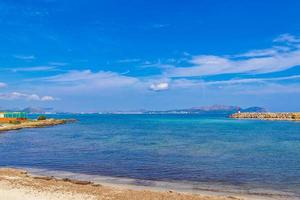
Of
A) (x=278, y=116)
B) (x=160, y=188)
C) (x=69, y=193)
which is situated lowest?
(x=160, y=188)

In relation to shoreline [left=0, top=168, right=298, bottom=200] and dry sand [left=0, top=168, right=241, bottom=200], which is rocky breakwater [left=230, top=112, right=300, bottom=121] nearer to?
shoreline [left=0, top=168, right=298, bottom=200]

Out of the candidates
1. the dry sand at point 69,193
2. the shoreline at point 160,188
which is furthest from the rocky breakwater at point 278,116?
the dry sand at point 69,193

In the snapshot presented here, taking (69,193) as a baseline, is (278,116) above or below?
above

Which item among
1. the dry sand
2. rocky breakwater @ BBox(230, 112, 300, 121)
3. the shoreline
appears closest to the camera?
the dry sand

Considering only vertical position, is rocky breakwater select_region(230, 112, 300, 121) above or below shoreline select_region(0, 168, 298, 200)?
above

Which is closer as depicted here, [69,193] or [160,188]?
[69,193]

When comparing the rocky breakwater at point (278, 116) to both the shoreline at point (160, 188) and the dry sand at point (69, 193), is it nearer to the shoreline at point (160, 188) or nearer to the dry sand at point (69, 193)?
the shoreline at point (160, 188)

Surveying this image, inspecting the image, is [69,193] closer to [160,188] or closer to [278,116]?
[160,188]

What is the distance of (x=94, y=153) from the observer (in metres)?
A: 38.4

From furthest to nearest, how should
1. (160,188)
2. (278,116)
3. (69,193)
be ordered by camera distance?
(278,116) → (160,188) → (69,193)

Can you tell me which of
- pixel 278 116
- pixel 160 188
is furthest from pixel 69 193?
pixel 278 116

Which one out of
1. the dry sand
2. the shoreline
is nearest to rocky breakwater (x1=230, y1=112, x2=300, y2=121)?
the shoreline

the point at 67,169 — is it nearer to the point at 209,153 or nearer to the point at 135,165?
the point at 135,165

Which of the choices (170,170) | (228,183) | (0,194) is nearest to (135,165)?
(170,170)
